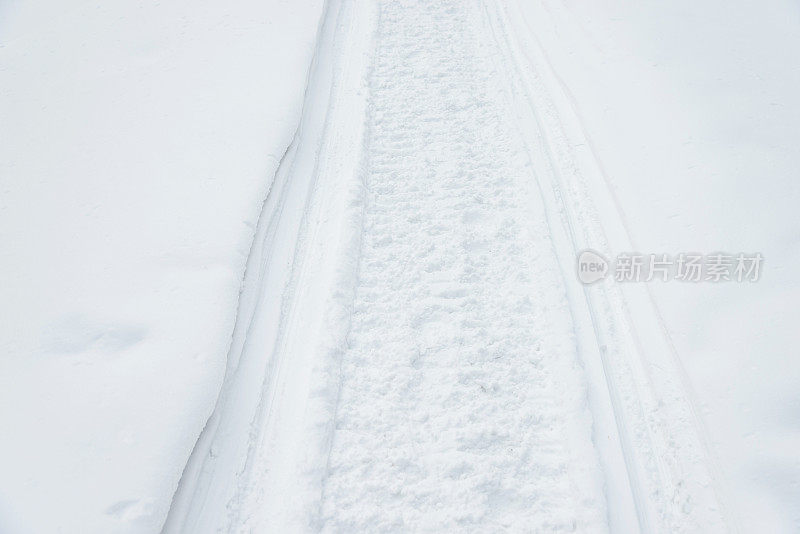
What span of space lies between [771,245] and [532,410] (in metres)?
1.74

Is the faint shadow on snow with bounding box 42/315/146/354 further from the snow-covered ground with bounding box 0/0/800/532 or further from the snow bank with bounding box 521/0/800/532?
the snow bank with bounding box 521/0/800/532

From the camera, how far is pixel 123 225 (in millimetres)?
3172

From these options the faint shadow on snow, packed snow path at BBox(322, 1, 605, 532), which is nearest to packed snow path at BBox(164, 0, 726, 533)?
packed snow path at BBox(322, 1, 605, 532)

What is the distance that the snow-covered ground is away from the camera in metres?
2.19

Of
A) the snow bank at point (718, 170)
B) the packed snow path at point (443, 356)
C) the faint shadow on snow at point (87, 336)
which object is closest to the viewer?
the packed snow path at point (443, 356)

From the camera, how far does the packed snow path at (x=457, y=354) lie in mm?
2186

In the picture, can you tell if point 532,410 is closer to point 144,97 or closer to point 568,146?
point 568,146

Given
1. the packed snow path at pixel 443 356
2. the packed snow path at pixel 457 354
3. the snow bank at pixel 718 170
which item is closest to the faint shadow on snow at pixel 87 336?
the packed snow path at pixel 443 356

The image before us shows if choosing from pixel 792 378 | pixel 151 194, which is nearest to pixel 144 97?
pixel 151 194

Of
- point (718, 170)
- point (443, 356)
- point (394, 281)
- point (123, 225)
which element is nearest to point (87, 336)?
point (123, 225)

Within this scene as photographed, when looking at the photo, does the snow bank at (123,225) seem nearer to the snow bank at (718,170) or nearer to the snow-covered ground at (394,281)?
the snow-covered ground at (394,281)

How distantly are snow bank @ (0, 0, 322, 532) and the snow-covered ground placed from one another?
17mm

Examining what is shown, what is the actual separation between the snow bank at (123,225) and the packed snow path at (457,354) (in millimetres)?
731

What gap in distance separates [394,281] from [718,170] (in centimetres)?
225
